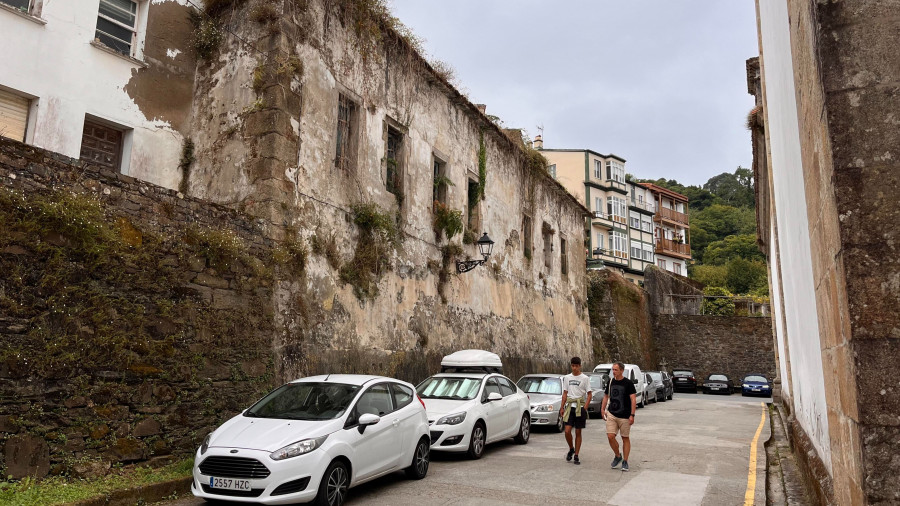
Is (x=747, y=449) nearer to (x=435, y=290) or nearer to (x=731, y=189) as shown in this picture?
(x=435, y=290)

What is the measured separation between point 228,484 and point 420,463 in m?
3.09

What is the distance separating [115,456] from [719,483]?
27.5 feet

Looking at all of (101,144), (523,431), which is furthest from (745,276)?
(101,144)

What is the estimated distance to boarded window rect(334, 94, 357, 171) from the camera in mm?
13906

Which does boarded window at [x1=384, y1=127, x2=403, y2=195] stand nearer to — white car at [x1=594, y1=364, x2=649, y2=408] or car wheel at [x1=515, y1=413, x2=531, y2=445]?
car wheel at [x1=515, y1=413, x2=531, y2=445]

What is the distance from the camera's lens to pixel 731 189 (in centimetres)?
8306

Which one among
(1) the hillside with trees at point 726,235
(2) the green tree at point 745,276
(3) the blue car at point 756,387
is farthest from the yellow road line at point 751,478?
(2) the green tree at point 745,276

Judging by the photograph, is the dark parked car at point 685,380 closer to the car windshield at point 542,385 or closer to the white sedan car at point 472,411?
the car windshield at point 542,385

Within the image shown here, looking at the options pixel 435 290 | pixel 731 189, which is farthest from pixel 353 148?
pixel 731 189

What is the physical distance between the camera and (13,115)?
10688 mm

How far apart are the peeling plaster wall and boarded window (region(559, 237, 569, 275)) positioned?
5.94 meters

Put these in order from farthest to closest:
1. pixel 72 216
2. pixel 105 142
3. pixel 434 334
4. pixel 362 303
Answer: pixel 434 334 → pixel 362 303 → pixel 105 142 → pixel 72 216

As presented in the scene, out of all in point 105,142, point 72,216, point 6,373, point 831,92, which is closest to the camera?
point 831,92

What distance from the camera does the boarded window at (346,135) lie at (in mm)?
13906
